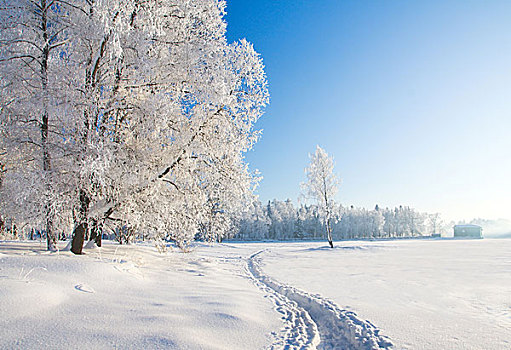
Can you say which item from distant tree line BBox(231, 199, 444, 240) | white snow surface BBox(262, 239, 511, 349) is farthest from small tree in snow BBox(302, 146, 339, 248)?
distant tree line BBox(231, 199, 444, 240)

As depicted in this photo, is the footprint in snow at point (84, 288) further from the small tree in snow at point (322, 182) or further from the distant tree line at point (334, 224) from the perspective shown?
the distant tree line at point (334, 224)

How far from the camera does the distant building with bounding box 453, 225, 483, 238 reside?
2717 inches

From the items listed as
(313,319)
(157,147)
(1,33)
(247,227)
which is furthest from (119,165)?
(247,227)

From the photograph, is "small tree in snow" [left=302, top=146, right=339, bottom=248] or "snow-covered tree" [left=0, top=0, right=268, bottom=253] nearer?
"snow-covered tree" [left=0, top=0, right=268, bottom=253]

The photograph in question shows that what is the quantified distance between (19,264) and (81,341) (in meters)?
2.93

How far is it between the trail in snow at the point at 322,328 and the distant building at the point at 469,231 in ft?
274

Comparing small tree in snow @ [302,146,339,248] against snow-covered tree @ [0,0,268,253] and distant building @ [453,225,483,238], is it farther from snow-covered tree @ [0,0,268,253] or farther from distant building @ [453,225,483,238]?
distant building @ [453,225,483,238]

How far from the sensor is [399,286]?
26.8 feet

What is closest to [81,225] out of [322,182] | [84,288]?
[84,288]

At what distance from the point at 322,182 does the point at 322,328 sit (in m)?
28.7

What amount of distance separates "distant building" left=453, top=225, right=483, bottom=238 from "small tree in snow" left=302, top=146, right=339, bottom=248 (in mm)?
60011

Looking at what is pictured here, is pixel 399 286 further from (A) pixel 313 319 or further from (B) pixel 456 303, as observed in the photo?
(A) pixel 313 319

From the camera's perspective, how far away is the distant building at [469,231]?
69000 mm

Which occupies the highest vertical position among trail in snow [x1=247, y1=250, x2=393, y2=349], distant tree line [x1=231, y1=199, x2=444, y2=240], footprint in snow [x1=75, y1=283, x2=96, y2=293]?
footprint in snow [x1=75, y1=283, x2=96, y2=293]
